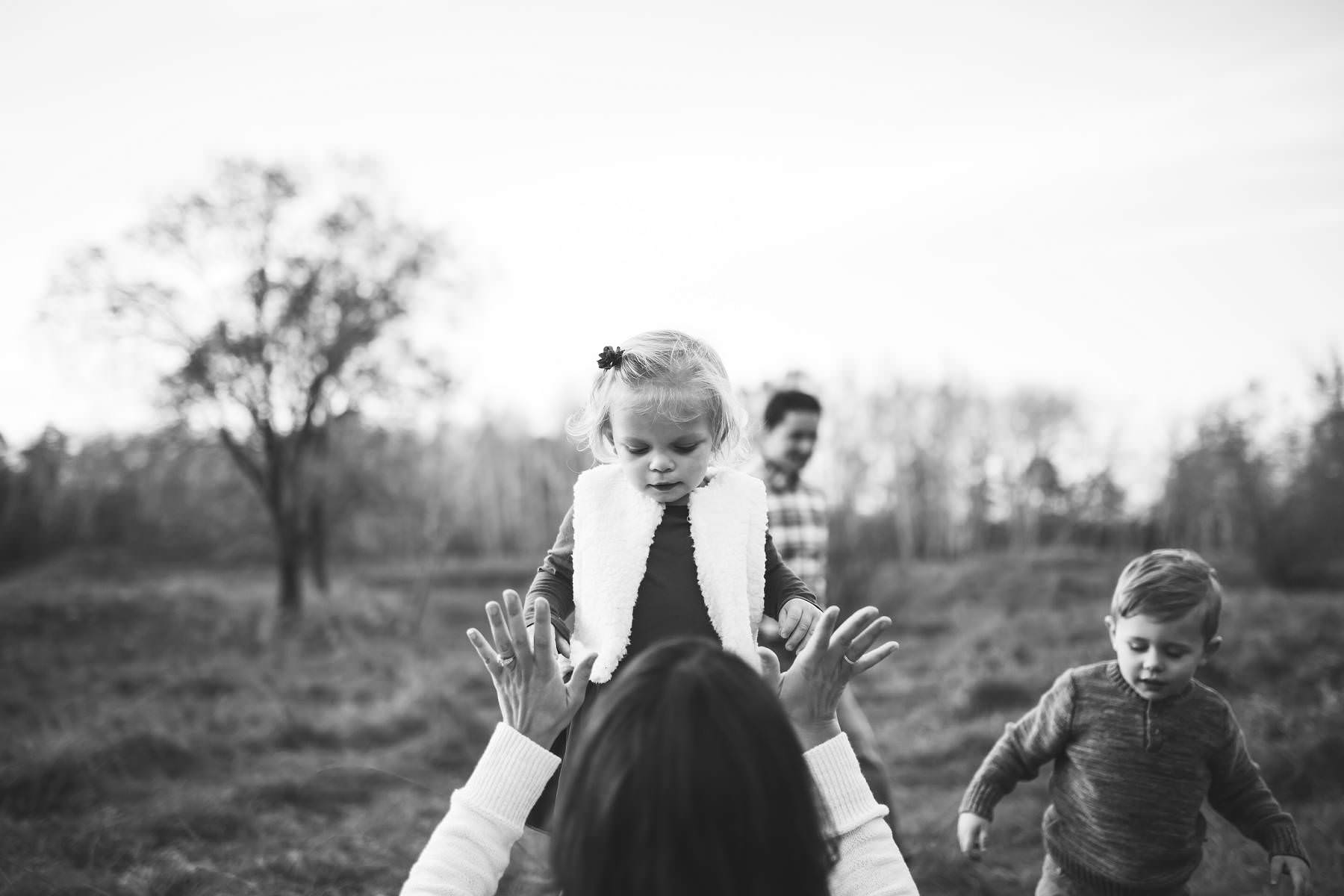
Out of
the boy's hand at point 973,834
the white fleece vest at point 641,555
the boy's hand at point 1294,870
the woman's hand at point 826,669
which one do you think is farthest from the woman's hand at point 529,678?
the boy's hand at point 1294,870

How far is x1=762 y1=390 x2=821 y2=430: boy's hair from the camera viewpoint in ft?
14.6

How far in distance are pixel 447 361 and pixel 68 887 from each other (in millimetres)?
14577

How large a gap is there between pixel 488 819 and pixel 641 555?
98cm

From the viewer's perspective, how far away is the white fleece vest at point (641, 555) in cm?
218

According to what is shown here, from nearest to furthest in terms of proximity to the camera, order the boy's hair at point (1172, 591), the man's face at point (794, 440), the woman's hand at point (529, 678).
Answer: the woman's hand at point (529, 678), the boy's hair at point (1172, 591), the man's face at point (794, 440)

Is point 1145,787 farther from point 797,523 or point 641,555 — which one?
point 797,523

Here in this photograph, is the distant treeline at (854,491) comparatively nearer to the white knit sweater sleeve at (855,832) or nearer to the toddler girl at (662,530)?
the toddler girl at (662,530)

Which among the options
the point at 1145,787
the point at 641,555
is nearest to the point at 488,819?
the point at 641,555

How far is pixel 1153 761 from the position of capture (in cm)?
231

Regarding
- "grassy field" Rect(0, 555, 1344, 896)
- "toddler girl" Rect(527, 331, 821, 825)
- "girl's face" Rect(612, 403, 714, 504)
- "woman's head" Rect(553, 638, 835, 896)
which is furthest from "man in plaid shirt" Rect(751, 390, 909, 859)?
"woman's head" Rect(553, 638, 835, 896)

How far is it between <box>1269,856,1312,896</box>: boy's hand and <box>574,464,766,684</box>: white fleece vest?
1.51 m

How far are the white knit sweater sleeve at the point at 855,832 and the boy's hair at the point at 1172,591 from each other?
4.29 ft

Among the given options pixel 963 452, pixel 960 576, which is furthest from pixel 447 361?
pixel 963 452

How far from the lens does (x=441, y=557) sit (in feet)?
121
